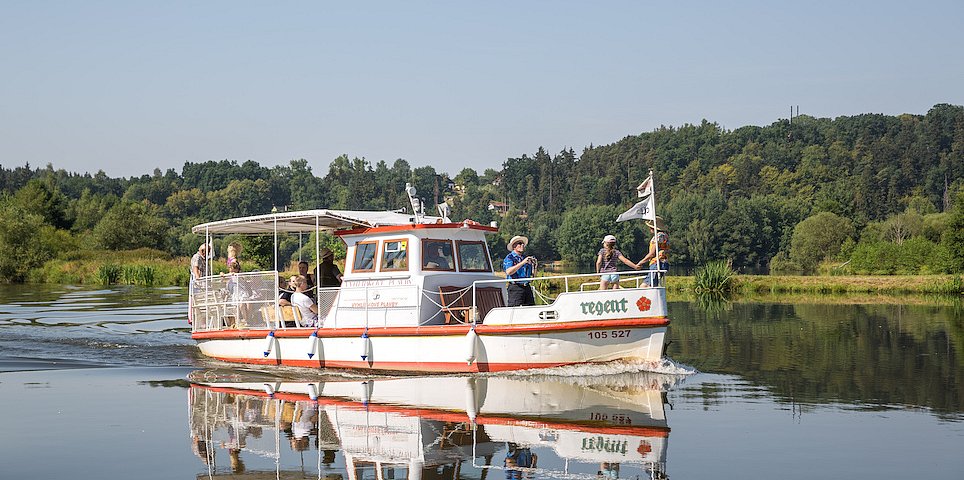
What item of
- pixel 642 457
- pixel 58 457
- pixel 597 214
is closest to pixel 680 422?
pixel 642 457

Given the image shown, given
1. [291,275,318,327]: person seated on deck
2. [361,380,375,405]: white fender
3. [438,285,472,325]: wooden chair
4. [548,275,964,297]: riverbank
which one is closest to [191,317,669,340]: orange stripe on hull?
[291,275,318,327]: person seated on deck

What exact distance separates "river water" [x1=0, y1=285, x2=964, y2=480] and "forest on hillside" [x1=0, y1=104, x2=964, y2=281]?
40002 mm

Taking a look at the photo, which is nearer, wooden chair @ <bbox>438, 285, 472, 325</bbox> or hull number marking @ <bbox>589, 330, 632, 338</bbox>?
hull number marking @ <bbox>589, 330, 632, 338</bbox>

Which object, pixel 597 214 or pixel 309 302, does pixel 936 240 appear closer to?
pixel 597 214

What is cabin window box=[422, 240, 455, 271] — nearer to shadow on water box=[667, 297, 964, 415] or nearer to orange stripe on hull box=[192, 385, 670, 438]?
orange stripe on hull box=[192, 385, 670, 438]

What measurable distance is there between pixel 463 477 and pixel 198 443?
150 inches

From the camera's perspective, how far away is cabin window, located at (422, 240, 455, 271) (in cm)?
1889

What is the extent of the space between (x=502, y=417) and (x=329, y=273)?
755cm

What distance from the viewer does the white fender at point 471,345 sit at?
58.0ft

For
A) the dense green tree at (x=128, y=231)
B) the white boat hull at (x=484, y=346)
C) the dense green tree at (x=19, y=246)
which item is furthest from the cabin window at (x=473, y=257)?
the dense green tree at (x=128, y=231)

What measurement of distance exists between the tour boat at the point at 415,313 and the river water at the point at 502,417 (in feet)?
1.32

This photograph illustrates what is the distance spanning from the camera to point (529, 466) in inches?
437

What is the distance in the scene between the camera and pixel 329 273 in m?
20.6

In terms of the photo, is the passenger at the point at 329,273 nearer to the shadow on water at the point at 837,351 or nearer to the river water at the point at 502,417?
the river water at the point at 502,417
